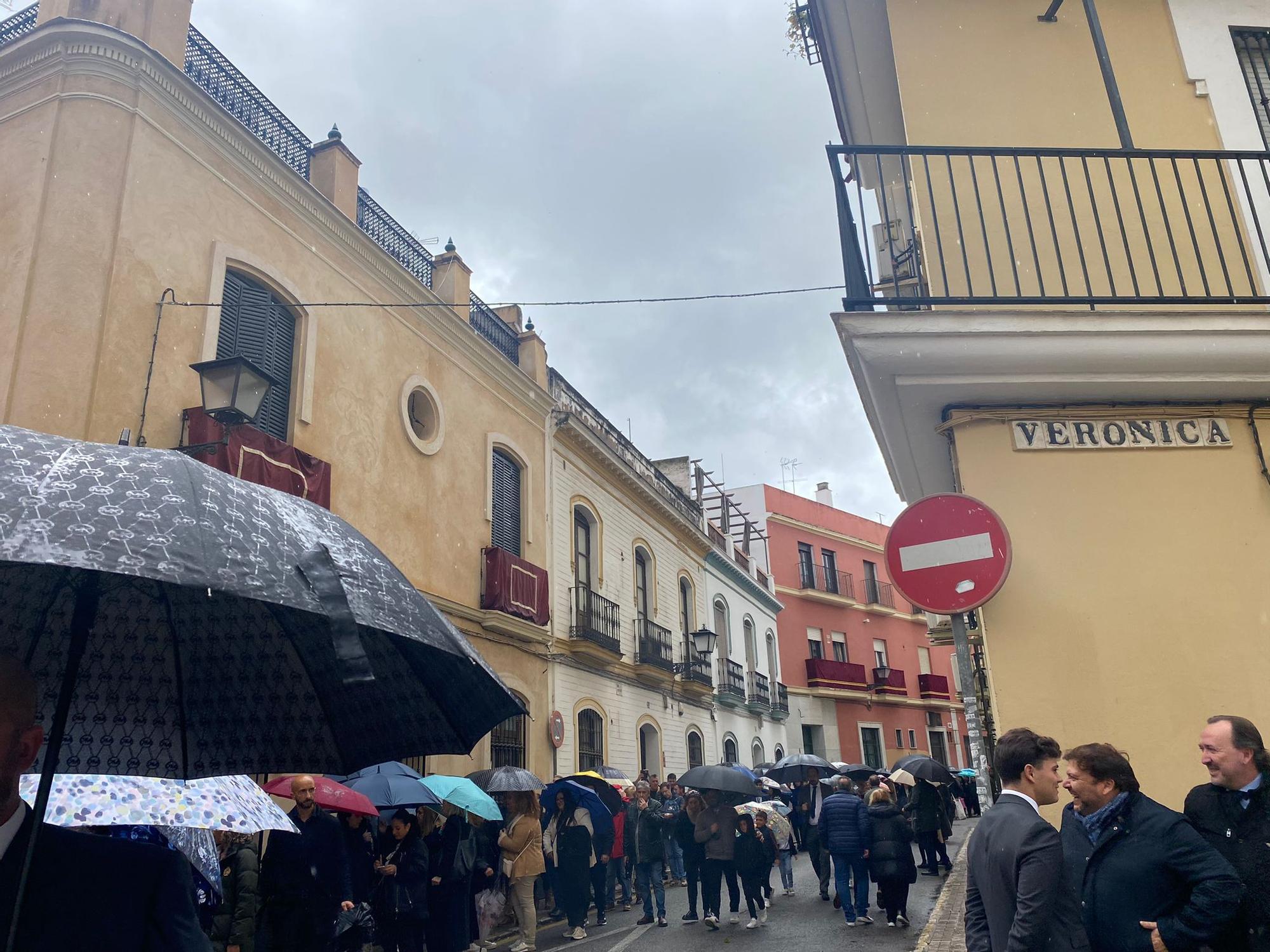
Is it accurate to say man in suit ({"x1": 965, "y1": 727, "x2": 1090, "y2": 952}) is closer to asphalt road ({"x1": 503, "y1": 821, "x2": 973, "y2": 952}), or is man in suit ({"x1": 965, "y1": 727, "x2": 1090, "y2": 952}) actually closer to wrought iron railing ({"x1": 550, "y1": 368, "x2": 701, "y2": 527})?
asphalt road ({"x1": 503, "y1": 821, "x2": 973, "y2": 952})

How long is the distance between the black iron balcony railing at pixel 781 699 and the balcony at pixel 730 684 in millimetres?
3823

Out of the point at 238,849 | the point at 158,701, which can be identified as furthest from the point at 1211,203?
the point at 238,849

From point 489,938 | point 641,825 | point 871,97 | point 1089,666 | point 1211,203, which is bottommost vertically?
point 489,938

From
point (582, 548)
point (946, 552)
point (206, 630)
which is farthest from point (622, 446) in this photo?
point (206, 630)

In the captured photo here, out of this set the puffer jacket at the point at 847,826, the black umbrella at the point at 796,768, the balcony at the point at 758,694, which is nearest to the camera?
the puffer jacket at the point at 847,826

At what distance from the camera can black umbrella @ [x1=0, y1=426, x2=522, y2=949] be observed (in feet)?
6.23

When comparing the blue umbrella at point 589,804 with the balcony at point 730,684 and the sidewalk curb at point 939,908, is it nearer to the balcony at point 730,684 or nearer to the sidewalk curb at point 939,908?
the sidewalk curb at point 939,908

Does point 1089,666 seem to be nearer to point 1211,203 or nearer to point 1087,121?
point 1211,203

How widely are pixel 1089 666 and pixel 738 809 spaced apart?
6960 mm

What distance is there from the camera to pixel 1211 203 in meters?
6.08

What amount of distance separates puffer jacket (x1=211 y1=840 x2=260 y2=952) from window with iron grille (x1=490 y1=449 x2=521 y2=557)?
9856mm

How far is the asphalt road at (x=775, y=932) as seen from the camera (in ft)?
31.4

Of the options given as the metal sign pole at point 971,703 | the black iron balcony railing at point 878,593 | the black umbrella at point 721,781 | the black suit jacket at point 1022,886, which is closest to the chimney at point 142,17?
the black umbrella at point 721,781

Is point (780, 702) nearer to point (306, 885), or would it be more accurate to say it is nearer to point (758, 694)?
point (758, 694)
